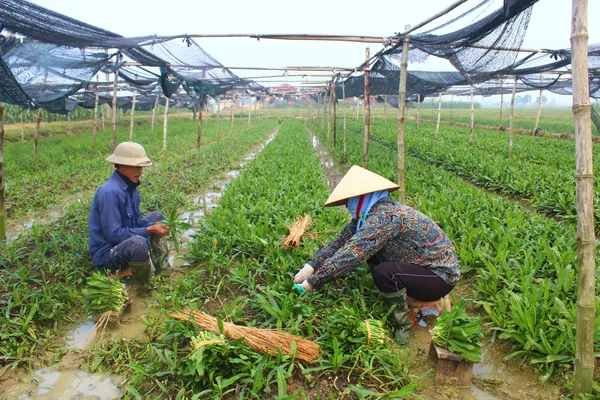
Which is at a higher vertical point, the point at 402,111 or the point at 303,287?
the point at 402,111

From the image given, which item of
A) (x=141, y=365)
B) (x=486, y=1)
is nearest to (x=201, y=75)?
(x=486, y=1)

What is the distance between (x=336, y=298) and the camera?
135 inches

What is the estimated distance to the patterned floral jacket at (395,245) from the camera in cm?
292

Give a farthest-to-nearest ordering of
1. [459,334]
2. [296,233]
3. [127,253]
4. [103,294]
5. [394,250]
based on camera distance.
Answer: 1. [296,233]
2. [127,253]
3. [103,294]
4. [394,250]
5. [459,334]

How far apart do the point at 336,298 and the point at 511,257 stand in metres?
1.92

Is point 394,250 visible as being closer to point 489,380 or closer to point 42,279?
Result: point 489,380

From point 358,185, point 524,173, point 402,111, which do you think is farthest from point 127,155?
point 524,173

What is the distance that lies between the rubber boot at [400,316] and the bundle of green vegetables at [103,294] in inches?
80.1

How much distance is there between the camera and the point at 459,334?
2.63 meters

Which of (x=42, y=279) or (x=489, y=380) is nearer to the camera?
(x=489, y=380)

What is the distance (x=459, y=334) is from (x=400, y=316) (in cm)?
50

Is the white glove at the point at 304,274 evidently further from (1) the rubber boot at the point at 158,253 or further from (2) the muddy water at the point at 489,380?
(1) the rubber boot at the point at 158,253

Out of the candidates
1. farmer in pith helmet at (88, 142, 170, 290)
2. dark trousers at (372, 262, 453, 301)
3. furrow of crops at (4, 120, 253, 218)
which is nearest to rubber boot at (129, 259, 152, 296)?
farmer in pith helmet at (88, 142, 170, 290)

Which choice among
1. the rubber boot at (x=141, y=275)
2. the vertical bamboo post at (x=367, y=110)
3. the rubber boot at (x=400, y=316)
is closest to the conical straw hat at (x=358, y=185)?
the rubber boot at (x=400, y=316)
